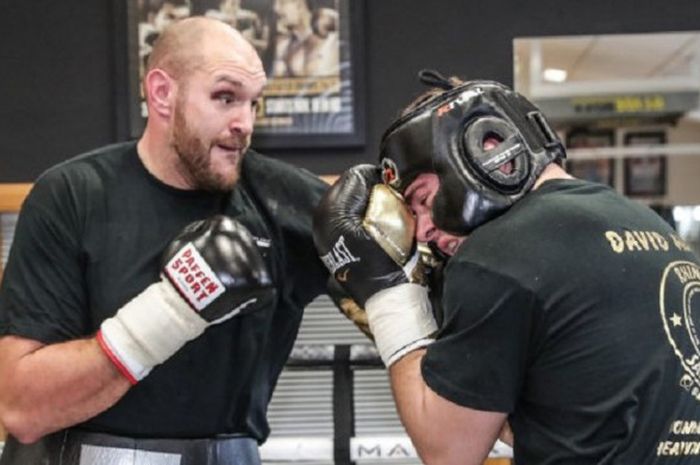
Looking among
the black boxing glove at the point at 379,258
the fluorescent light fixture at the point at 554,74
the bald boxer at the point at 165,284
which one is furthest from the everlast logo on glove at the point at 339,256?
the fluorescent light fixture at the point at 554,74

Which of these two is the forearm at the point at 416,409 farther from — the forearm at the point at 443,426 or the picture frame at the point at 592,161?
the picture frame at the point at 592,161

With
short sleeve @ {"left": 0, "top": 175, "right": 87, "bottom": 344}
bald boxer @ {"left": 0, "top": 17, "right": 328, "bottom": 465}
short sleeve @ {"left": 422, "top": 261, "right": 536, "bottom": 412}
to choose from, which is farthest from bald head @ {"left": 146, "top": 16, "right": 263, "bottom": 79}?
short sleeve @ {"left": 422, "top": 261, "right": 536, "bottom": 412}

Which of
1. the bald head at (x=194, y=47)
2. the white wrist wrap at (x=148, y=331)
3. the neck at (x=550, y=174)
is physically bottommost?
the white wrist wrap at (x=148, y=331)

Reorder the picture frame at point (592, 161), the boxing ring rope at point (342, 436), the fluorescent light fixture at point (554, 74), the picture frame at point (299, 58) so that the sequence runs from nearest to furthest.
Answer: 1. the boxing ring rope at point (342, 436)
2. the picture frame at point (299, 58)
3. the fluorescent light fixture at point (554, 74)
4. the picture frame at point (592, 161)

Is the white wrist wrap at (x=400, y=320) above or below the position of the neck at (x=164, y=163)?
below

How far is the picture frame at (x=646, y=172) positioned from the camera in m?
5.43

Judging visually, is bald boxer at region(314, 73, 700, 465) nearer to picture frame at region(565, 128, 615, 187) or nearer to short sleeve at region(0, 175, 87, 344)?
short sleeve at region(0, 175, 87, 344)

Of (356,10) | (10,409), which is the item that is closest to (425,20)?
(356,10)

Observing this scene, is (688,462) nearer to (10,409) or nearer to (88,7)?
(10,409)

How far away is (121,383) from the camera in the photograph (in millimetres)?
1548

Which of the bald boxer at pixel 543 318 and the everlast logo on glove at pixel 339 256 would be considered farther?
the everlast logo on glove at pixel 339 256

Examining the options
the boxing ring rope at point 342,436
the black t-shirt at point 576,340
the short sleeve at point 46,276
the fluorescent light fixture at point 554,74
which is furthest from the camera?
the fluorescent light fixture at point 554,74

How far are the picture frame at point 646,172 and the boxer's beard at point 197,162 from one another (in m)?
4.06

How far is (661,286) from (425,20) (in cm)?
163
